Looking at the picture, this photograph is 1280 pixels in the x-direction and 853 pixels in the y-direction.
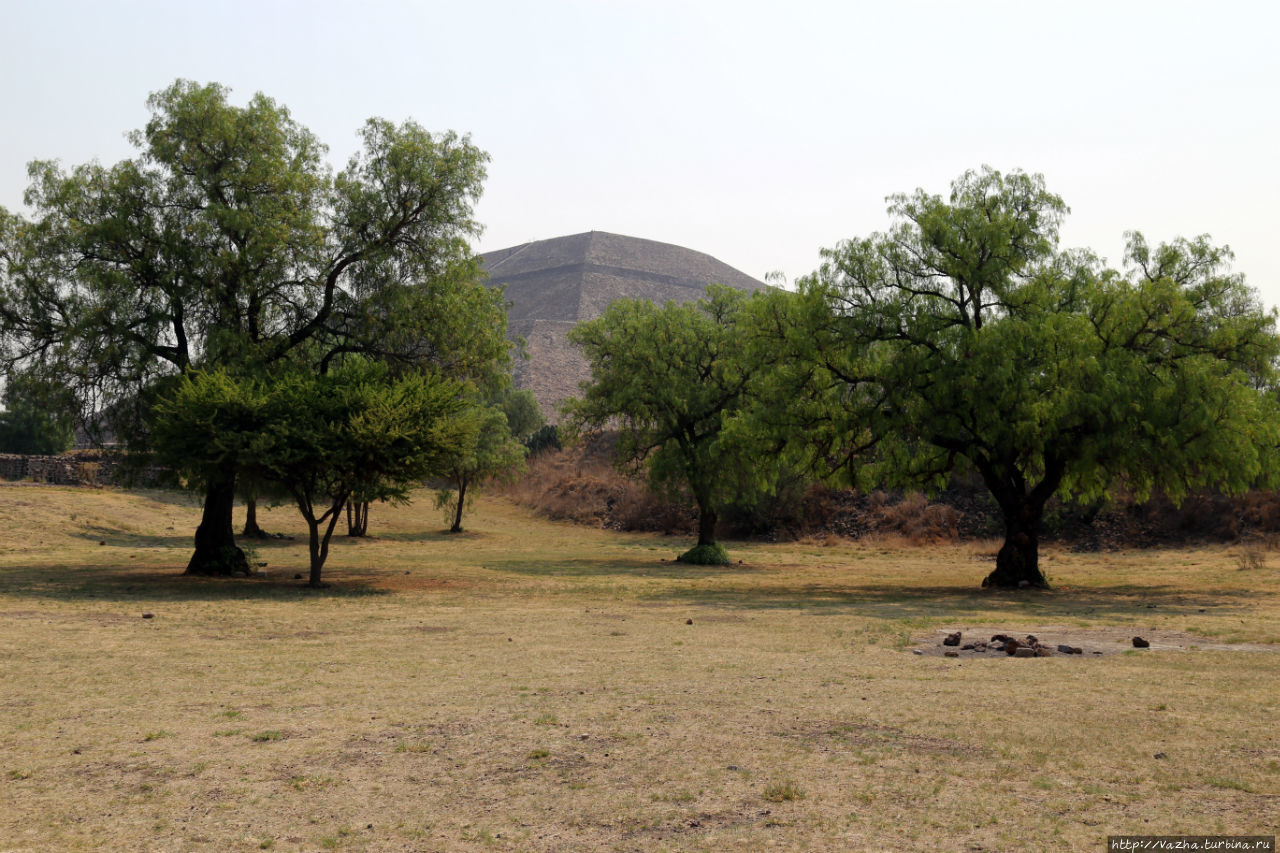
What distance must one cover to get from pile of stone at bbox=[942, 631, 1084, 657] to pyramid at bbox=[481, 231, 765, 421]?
110347mm

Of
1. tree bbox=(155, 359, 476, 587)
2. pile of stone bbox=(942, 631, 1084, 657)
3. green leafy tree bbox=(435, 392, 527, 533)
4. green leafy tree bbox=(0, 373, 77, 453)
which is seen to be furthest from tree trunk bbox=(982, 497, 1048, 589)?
green leafy tree bbox=(435, 392, 527, 533)

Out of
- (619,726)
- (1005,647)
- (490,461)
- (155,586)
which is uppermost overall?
(490,461)

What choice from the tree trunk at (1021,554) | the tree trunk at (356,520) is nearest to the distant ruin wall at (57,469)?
the tree trunk at (356,520)

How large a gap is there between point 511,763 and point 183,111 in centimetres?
2171

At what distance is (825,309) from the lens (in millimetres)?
24453

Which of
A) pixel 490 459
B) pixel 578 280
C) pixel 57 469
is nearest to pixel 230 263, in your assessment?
pixel 490 459

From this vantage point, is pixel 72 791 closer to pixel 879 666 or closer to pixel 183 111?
pixel 879 666

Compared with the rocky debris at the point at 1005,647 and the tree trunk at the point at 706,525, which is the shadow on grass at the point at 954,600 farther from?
the tree trunk at the point at 706,525

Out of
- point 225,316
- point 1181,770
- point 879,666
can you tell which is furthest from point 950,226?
point 1181,770

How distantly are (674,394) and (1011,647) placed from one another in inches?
887

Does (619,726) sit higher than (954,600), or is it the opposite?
(619,726)

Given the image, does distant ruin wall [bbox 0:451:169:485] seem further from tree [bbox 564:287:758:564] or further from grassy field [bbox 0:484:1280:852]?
grassy field [bbox 0:484:1280:852]

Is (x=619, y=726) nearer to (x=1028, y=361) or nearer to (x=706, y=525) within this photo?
(x=1028, y=361)

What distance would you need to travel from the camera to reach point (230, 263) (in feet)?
74.8
